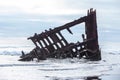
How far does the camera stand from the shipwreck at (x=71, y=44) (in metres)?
34.8

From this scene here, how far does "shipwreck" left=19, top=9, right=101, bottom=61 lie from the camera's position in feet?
114

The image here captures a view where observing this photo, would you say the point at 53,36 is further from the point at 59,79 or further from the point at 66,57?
the point at 59,79

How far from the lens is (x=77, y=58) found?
3556cm

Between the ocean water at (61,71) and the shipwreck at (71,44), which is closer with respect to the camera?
the ocean water at (61,71)

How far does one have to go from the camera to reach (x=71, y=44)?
114 feet

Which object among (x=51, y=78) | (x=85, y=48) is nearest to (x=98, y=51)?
(x=85, y=48)

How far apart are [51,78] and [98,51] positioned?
1473 centimetres

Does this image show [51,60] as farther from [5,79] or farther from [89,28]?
[5,79]

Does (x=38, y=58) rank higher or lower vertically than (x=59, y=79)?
higher

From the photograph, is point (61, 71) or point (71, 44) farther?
point (71, 44)

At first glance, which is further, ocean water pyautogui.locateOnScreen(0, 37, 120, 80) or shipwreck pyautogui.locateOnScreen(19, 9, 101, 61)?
shipwreck pyautogui.locateOnScreen(19, 9, 101, 61)

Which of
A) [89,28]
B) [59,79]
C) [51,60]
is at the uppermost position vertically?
[89,28]

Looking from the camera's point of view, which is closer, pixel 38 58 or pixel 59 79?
pixel 59 79

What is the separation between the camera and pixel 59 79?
19.9 metres
